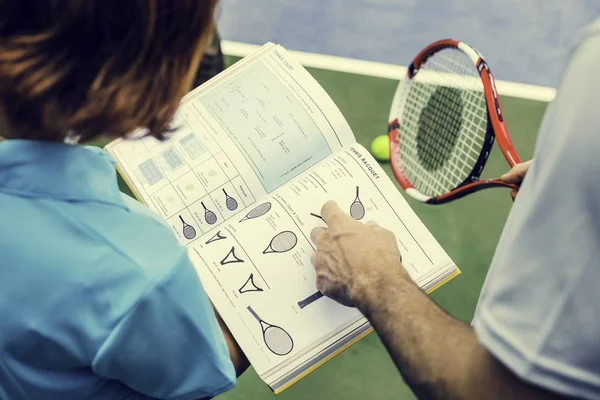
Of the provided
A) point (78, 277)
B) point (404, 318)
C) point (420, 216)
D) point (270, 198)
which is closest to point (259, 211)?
point (270, 198)

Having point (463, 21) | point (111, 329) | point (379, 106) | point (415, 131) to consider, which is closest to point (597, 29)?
point (111, 329)

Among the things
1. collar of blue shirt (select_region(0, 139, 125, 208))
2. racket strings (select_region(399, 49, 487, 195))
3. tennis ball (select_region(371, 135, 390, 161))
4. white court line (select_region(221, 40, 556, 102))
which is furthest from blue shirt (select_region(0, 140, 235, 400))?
white court line (select_region(221, 40, 556, 102))

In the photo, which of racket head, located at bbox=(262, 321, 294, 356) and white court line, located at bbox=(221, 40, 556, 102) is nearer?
racket head, located at bbox=(262, 321, 294, 356)

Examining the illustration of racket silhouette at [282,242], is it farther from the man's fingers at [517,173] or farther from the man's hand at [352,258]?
the man's fingers at [517,173]

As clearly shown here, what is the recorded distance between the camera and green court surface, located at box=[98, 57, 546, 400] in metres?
1.21

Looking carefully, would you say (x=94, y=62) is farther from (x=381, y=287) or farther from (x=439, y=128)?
(x=439, y=128)

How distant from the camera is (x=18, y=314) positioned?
0.49m

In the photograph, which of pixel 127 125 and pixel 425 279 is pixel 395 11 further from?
pixel 127 125

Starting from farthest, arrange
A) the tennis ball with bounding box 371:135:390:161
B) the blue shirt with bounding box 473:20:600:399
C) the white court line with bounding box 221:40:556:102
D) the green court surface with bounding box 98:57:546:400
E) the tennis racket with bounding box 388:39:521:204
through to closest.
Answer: the white court line with bounding box 221:40:556:102 → the tennis ball with bounding box 371:135:390:161 → the green court surface with bounding box 98:57:546:400 → the tennis racket with bounding box 388:39:521:204 → the blue shirt with bounding box 473:20:600:399

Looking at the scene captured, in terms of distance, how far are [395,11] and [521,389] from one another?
1392mm

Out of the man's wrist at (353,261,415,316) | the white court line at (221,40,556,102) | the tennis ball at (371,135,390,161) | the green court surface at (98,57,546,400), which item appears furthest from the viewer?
the white court line at (221,40,556,102)

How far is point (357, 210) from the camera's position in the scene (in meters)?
0.84

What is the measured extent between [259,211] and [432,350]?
1.12 ft

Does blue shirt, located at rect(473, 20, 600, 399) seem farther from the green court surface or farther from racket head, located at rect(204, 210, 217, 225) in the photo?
the green court surface
